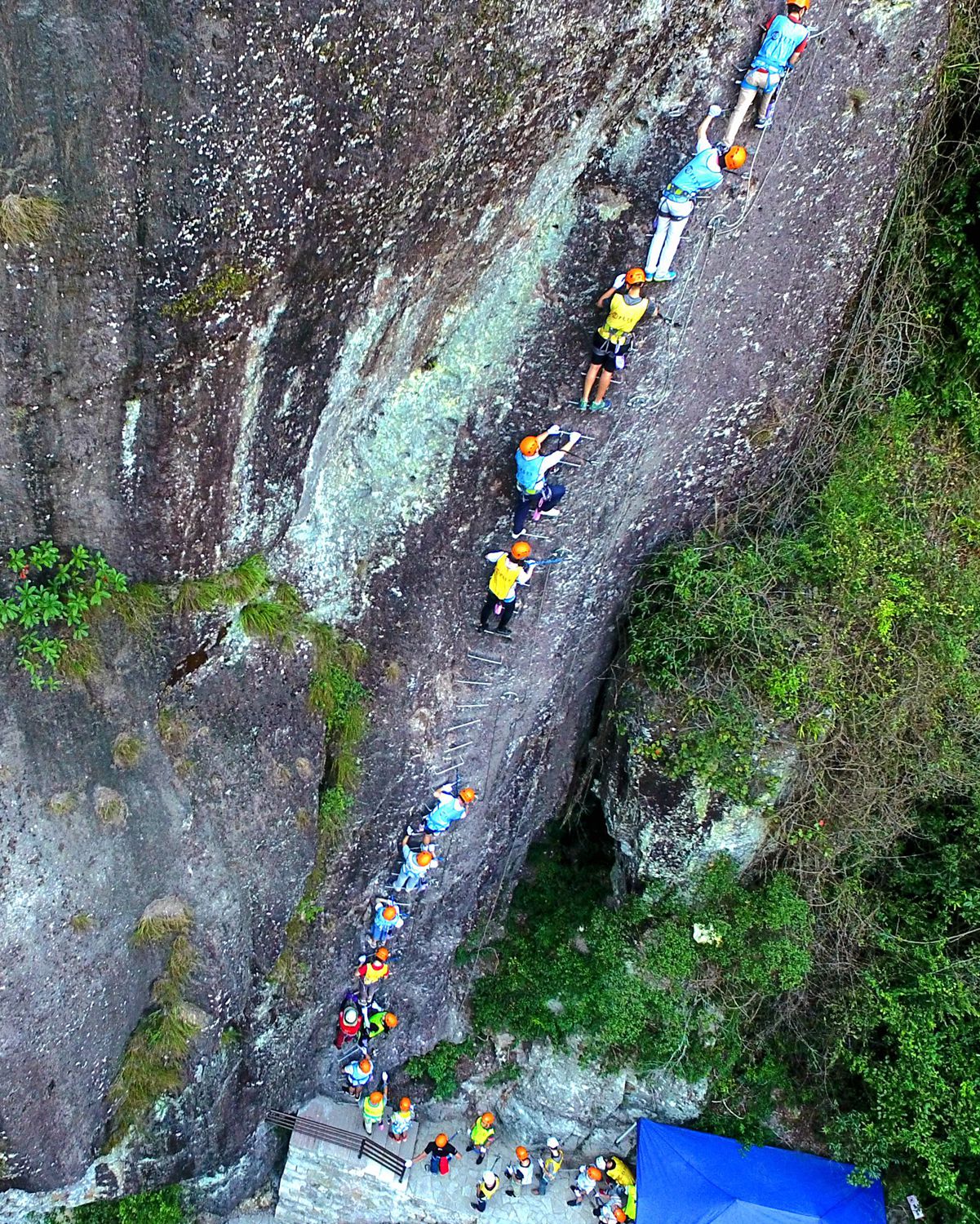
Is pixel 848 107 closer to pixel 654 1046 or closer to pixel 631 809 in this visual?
pixel 631 809

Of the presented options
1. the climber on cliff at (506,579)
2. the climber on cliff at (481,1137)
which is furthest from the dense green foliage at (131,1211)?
the climber on cliff at (506,579)

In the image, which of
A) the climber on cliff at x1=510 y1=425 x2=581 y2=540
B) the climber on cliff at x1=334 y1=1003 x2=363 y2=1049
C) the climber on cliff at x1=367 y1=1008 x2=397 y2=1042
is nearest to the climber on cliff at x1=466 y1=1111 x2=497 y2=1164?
the climber on cliff at x1=367 y1=1008 x2=397 y2=1042

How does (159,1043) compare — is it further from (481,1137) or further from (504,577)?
(504,577)

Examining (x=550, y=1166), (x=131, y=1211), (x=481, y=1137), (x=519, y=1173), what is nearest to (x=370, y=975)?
(x=481, y=1137)

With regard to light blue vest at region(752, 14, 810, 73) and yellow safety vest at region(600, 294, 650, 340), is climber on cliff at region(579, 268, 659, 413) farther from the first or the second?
light blue vest at region(752, 14, 810, 73)

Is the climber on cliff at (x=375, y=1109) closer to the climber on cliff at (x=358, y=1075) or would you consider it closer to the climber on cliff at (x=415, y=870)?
the climber on cliff at (x=358, y=1075)

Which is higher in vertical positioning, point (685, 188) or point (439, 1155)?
point (685, 188)

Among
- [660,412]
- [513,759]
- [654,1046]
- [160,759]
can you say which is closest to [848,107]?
[660,412]
